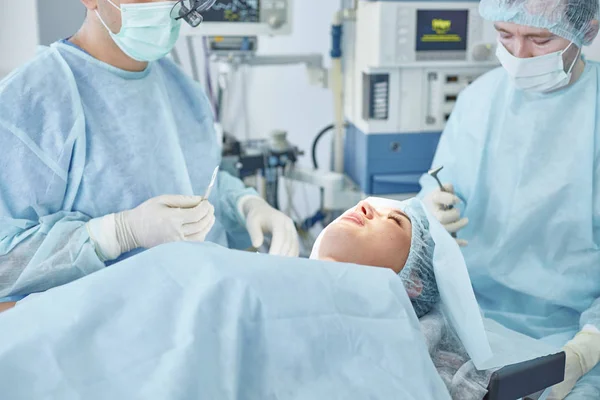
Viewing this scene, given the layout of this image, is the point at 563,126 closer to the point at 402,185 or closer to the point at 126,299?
the point at 402,185

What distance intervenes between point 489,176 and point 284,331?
105cm

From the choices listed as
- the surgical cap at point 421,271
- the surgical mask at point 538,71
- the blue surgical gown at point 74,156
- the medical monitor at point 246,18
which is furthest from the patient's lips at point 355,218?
the medical monitor at point 246,18

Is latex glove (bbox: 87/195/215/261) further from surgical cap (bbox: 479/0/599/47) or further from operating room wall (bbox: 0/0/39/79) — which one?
surgical cap (bbox: 479/0/599/47)

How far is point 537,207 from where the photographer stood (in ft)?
5.65

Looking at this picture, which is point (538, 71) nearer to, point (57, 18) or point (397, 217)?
point (397, 217)

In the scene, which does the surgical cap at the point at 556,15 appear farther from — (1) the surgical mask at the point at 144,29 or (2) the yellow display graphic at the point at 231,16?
(2) the yellow display graphic at the point at 231,16

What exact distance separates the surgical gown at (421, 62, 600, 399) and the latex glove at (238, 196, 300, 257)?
48cm

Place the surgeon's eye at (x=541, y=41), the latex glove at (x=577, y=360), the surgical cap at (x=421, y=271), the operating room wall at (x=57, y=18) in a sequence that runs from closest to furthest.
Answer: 1. the surgical cap at (x=421, y=271)
2. the latex glove at (x=577, y=360)
3. the surgeon's eye at (x=541, y=41)
4. the operating room wall at (x=57, y=18)

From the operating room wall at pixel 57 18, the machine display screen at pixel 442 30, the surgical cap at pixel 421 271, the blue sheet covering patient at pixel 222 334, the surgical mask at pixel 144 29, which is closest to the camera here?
the blue sheet covering patient at pixel 222 334

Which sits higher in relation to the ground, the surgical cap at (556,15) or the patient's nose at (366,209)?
the surgical cap at (556,15)

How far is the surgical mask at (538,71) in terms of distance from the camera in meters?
1.67

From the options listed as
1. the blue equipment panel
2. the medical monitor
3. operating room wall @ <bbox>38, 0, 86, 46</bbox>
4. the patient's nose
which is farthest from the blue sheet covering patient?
the medical monitor

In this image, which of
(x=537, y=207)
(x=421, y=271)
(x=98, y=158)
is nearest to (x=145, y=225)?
(x=98, y=158)

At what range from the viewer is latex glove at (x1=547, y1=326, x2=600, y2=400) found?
4.74ft
